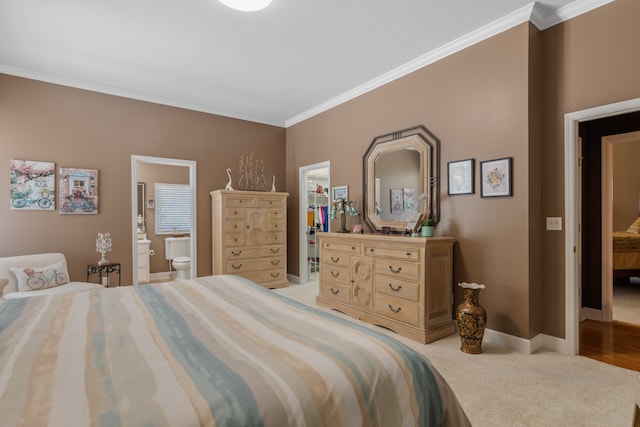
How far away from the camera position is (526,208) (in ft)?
9.09

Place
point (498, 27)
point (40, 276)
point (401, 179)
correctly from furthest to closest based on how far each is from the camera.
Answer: point (401, 179) < point (40, 276) < point (498, 27)

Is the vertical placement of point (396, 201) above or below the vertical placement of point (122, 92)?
below

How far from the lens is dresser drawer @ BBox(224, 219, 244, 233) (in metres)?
4.77

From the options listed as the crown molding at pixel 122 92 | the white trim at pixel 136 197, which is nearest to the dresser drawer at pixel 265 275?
the white trim at pixel 136 197

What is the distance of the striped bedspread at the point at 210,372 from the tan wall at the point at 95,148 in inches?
111

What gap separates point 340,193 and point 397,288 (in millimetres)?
1907

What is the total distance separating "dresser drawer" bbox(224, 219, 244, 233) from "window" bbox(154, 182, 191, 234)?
187cm

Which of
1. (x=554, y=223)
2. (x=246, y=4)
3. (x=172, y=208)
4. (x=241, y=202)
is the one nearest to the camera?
(x=246, y=4)

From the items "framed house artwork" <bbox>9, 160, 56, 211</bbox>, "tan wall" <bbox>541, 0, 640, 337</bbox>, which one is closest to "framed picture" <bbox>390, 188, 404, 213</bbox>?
"tan wall" <bbox>541, 0, 640, 337</bbox>

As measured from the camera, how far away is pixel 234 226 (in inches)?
190

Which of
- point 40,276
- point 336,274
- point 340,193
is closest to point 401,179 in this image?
point 340,193

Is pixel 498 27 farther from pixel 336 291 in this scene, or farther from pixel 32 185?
pixel 32 185

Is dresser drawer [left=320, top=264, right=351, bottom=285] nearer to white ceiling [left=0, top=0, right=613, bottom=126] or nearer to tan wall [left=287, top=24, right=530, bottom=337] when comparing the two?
tan wall [left=287, top=24, right=530, bottom=337]

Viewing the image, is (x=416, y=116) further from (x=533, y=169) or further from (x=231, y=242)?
(x=231, y=242)
